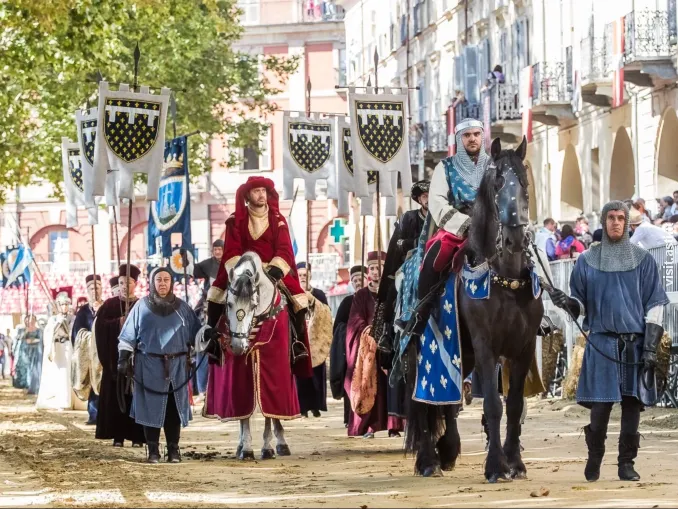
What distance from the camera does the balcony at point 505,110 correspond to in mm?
43000

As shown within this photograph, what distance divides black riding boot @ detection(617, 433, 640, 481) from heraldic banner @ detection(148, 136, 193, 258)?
43.1ft

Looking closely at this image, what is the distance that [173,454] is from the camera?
17156mm

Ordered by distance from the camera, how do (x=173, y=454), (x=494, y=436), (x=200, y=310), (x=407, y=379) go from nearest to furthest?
(x=494, y=436) → (x=407, y=379) → (x=173, y=454) → (x=200, y=310)

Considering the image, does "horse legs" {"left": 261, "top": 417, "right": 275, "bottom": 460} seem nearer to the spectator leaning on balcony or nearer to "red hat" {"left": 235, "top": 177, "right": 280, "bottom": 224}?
"red hat" {"left": 235, "top": 177, "right": 280, "bottom": 224}

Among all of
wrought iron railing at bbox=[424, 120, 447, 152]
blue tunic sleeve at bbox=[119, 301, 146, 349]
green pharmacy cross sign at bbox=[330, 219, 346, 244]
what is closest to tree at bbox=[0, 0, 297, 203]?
wrought iron railing at bbox=[424, 120, 447, 152]

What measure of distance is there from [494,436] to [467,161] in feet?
6.56

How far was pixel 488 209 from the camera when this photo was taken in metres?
13.5

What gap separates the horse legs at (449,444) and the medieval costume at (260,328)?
9.08ft

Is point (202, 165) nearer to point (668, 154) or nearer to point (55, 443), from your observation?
point (668, 154)

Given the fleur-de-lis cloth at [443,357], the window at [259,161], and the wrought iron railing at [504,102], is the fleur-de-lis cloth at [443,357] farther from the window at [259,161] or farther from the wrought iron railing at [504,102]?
the window at [259,161]

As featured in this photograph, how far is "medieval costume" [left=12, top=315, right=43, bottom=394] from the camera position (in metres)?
37.9

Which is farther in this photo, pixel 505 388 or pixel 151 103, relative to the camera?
pixel 151 103

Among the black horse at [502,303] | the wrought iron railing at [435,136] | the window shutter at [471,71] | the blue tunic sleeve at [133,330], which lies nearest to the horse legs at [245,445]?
the blue tunic sleeve at [133,330]

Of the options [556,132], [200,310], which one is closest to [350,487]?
[200,310]
